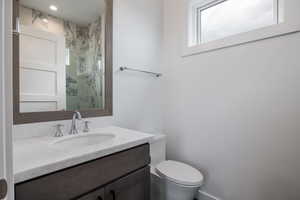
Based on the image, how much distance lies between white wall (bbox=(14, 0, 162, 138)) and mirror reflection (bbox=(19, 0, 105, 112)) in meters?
0.16

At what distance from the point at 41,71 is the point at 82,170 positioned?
→ 80cm

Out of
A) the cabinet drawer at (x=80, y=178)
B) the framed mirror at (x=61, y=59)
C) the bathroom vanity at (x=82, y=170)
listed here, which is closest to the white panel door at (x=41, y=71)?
the framed mirror at (x=61, y=59)

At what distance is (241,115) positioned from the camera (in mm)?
1330

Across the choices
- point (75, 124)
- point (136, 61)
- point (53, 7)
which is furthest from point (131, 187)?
point (53, 7)

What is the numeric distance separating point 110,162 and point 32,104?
2.28 feet

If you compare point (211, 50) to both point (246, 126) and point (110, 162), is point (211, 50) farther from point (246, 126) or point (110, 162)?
point (110, 162)

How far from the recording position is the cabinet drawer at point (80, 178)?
1.93ft

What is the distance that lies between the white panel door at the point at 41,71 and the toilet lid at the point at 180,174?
1.01 meters

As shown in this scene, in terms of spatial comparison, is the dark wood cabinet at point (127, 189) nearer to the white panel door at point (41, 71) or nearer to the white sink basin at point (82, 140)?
the white sink basin at point (82, 140)

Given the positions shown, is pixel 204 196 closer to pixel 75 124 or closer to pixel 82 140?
pixel 82 140

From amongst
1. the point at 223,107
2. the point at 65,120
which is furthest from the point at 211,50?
the point at 65,120

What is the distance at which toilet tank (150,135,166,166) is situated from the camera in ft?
5.15

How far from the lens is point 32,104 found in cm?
104

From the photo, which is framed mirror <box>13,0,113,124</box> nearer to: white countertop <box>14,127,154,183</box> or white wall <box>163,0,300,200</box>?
white countertop <box>14,127,154,183</box>
